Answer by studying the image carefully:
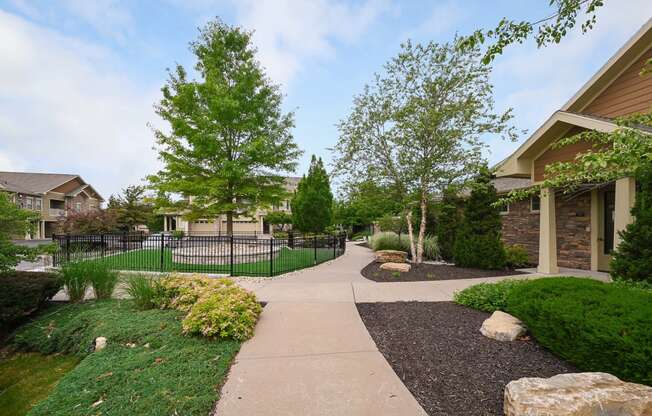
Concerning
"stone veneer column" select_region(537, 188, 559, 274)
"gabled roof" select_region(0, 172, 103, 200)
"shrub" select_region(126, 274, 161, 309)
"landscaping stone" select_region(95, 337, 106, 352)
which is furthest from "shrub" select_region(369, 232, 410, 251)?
"gabled roof" select_region(0, 172, 103, 200)

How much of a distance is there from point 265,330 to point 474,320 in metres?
3.43

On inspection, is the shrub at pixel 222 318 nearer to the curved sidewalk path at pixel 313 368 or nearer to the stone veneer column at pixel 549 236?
the curved sidewalk path at pixel 313 368

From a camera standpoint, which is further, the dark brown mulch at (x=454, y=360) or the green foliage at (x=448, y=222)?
the green foliage at (x=448, y=222)

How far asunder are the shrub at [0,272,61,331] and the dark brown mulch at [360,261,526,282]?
299 inches

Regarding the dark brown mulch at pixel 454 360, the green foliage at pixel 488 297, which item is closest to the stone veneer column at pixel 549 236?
the green foliage at pixel 488 297

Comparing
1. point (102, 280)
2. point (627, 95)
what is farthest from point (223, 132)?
point (627, 95)

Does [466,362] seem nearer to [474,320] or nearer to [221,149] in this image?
[474,320]

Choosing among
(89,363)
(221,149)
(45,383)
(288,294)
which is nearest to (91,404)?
(89,363)

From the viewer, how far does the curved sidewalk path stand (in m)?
2.37

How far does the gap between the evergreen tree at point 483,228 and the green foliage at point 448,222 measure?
4.88ft

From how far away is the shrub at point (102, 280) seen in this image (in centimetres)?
595

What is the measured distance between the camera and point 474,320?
4477mm

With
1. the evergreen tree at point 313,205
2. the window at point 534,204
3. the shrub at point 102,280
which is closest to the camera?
the shrub at point 102,280

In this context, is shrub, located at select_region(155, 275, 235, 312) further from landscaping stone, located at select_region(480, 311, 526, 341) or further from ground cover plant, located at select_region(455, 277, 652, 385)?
ground cover plant, located at select_region(455, 277, 652, 385)
